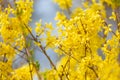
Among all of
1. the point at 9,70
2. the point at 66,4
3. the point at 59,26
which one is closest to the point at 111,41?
the point at 59,26

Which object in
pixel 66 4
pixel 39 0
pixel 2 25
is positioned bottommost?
pixel 2 25

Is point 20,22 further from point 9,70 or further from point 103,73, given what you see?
point 103,73

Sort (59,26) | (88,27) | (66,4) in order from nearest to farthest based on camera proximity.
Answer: (88,27)
(59,26)
(66,4)

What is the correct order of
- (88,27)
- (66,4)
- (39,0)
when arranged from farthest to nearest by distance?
(39,0) < (66,4) < (88,27)

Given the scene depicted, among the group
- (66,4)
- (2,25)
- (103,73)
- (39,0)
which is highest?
(39,0)

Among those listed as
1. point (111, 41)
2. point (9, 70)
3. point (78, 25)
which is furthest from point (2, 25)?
point (111, 41)

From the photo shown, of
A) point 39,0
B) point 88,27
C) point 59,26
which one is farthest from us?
point 39,0

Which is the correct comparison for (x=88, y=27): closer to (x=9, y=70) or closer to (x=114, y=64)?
(x=114, y=64)

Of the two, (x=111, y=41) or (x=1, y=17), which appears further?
(x=1, y=17)

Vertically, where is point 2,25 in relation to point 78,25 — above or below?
above
